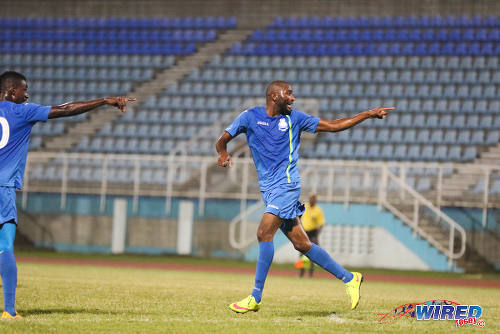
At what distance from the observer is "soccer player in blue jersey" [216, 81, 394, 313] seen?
292 inches

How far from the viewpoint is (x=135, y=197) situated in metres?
21.5

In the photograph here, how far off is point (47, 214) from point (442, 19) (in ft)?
48.3

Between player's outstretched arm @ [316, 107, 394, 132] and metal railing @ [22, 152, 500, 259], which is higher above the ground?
player's outstretched arm @ [316, 107, 394, 132]

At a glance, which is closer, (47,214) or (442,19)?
(47,214)

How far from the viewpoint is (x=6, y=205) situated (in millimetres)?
6598

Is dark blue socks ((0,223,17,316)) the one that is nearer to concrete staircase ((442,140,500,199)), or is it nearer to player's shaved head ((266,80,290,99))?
player's shaved head ((266,80,290,99))

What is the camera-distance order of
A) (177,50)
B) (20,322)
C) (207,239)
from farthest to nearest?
1. (177,50)
2. (207,239)
3. (20,322)

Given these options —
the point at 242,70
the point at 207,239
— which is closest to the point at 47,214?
the point at 207,239

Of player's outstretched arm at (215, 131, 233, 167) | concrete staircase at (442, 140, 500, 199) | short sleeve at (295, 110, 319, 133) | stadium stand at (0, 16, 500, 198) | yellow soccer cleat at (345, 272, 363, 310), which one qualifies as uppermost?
stadium stand at (0, 16, 500, 198)

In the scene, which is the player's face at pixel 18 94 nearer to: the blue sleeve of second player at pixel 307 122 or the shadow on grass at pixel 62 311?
the shadow on grass at pixel 62 311

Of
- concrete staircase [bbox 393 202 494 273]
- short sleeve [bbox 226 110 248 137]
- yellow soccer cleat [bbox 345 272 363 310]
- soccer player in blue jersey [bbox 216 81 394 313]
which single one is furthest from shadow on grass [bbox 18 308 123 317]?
concrete staircase [bbox 393 202 494 273]

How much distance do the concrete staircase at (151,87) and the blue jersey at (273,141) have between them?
18.2 m

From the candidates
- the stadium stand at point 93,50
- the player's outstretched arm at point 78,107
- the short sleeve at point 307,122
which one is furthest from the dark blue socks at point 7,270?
the stadium stand at point 93,50

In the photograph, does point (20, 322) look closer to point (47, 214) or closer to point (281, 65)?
point (47, 214)
